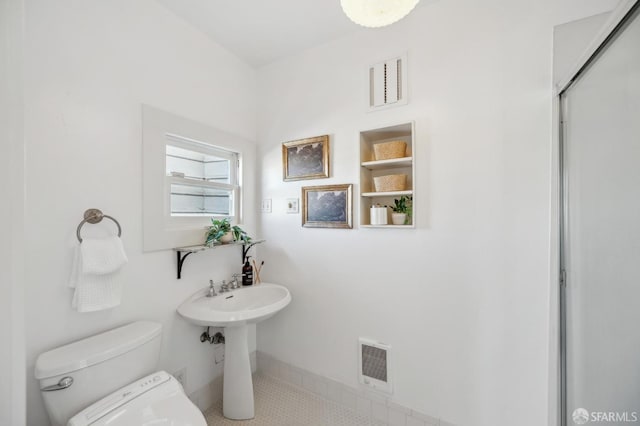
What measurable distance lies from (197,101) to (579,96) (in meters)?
1.99

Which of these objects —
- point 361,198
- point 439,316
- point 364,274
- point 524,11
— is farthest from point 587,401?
point 524,11

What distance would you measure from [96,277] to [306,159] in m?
1.35

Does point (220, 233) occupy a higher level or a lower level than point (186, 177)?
lower

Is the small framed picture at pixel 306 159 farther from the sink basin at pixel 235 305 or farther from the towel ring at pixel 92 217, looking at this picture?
the towel ring at pixel 92 217

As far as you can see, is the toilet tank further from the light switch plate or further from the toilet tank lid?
the light switch plate

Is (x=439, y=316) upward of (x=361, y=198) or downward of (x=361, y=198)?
downward

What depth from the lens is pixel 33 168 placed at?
1067mm

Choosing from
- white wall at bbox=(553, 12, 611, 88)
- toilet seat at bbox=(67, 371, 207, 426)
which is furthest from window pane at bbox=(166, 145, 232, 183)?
white wall at bbox=(553, 12, 611, 88)

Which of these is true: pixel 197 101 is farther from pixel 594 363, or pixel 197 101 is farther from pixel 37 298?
Answer: pixel 594 363

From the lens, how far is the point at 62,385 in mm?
985

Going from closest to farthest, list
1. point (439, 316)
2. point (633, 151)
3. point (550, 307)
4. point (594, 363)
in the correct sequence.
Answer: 1. point (633, 151)
2. point (594, 363)
3. point (550, 307)
4. point (439, 316)

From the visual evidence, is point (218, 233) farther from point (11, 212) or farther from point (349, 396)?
point (349, 396)

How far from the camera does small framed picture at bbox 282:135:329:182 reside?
6.00 ft

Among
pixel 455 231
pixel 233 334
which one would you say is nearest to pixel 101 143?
pixel 233 334
